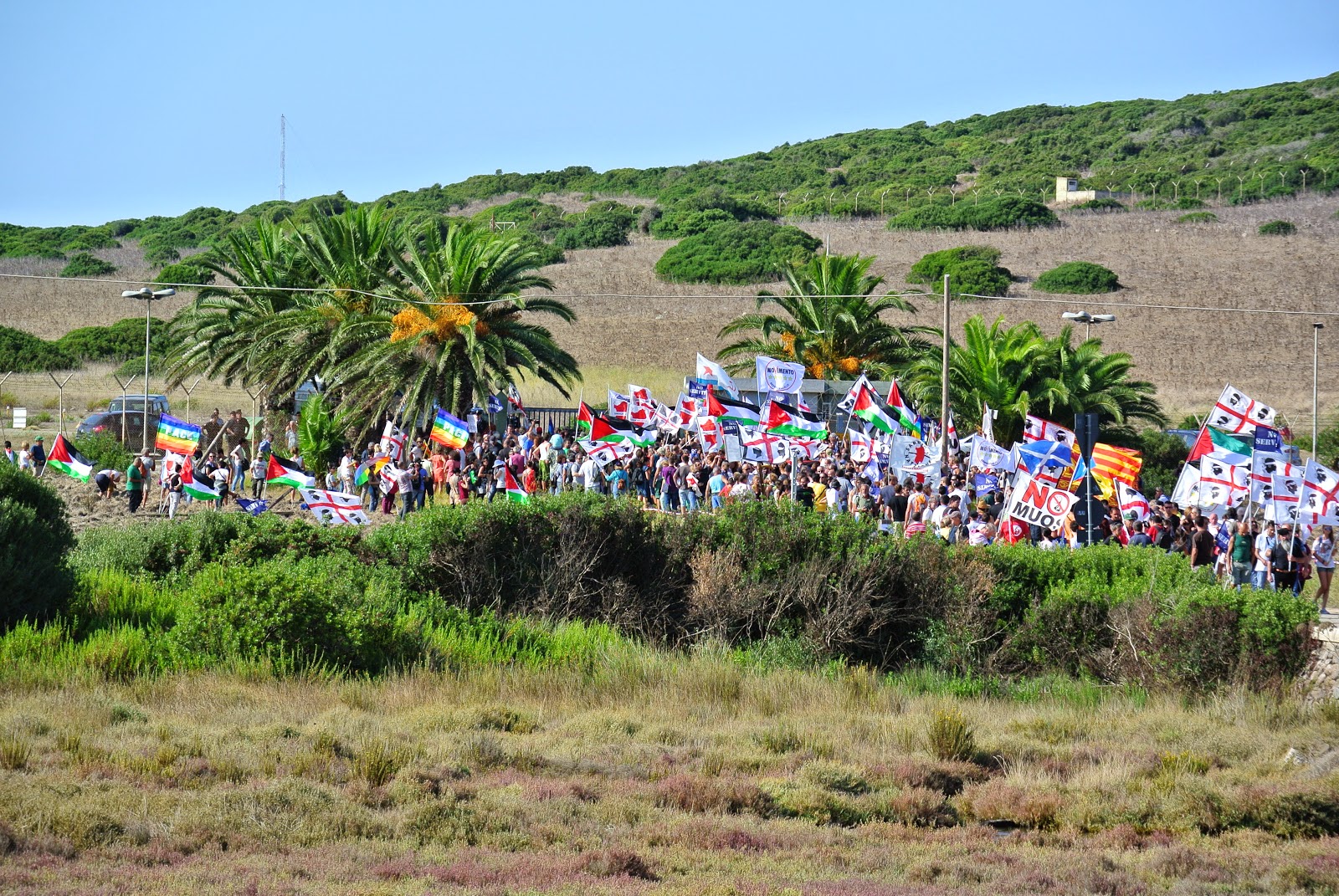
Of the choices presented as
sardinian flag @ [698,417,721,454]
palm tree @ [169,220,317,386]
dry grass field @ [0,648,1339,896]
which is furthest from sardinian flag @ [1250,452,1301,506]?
palm tree @ [169,220,317,386]

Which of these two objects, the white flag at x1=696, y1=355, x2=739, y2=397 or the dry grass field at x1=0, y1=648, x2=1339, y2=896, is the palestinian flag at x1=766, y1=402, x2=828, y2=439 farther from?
the dry grass field at x1=0, y1=648, x2=1339, y2=896

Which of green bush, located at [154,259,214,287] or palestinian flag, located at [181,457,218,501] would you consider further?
green bush, located at [154,259,214,287]

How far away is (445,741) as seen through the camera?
9.22 meters

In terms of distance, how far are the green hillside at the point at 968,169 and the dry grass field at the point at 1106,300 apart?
1049cm

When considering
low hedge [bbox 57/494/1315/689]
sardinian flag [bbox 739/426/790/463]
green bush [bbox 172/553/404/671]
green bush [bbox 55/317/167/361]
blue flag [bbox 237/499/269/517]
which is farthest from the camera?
green bush [bbox 55/317/167/361]

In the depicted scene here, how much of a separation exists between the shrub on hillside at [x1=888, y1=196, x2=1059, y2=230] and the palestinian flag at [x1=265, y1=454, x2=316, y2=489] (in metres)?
64.7

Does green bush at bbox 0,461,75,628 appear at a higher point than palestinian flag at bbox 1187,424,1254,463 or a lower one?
lower

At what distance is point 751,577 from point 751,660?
1.68 metres

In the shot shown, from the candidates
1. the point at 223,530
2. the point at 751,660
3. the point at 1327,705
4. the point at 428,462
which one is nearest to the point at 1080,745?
the point at 1327,705

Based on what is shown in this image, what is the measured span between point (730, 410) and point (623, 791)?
17.7m

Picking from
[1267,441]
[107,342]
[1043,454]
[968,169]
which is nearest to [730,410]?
[1043,454]

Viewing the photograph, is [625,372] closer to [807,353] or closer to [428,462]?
[807,353]

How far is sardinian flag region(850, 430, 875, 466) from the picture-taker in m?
24.3

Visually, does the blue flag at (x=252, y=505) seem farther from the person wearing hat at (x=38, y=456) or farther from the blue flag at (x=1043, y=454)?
the blue flag at (x=1043, y=454)
